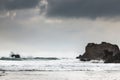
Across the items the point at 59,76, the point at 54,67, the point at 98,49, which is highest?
the point at 98,49

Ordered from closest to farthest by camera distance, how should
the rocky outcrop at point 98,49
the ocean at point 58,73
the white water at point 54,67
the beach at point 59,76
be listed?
the beach at point 59,76 → the ocean at point 58,73 → the white water at point 54,67 → the rocky outcrop at point 98,49

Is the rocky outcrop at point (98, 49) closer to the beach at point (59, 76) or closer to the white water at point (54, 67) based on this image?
the white water at point (54, 67)

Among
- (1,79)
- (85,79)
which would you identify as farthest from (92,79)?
(1,79)

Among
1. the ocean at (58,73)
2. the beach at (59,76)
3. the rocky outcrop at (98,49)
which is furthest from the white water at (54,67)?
the rocky outcrop at (98,49)

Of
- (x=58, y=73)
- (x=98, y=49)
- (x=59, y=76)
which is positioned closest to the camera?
(x=59, y=76)

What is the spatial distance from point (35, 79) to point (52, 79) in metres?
1.72

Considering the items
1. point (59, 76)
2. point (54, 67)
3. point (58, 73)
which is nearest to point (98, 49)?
point (54, 67)

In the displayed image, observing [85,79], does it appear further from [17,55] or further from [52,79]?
[17,55]

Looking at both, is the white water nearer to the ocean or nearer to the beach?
the ocean

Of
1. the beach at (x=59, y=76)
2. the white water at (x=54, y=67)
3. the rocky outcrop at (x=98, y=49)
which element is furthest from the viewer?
the rocky outcrop at (x=98, y=49)

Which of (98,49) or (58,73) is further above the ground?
(98,49)

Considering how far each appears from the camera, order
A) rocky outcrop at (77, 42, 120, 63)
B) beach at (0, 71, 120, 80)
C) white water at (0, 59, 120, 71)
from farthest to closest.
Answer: rocky outcrop at (77, 42, 120, 63) < white water at (0, 59, 120, 71) < beach at (0, 71, 120, 80)

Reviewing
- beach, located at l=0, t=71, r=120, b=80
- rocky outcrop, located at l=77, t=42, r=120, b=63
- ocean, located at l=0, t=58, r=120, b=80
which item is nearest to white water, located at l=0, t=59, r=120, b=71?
ocean, located at l=0, t=58, r=120, b=80

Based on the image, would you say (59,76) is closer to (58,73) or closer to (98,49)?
(58,73)
